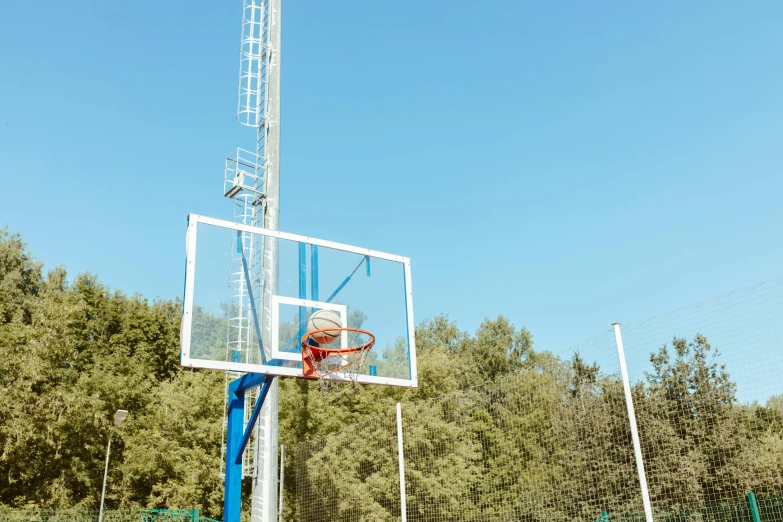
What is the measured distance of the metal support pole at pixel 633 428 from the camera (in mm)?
6059

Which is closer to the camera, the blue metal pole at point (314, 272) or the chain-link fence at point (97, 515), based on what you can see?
the blue metal pole at point (314, 272)

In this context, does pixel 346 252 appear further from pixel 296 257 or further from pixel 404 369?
pixel 404 369

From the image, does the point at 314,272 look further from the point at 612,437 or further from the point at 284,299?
the point at 612,437

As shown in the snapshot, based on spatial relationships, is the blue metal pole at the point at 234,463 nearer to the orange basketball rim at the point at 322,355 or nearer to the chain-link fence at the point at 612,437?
the orange basketball rim at the point at 322,355

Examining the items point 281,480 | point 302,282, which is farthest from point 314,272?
point 281,480

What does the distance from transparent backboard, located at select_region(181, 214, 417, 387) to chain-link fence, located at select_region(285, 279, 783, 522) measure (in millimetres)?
2069

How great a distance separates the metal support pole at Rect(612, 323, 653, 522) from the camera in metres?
6.06

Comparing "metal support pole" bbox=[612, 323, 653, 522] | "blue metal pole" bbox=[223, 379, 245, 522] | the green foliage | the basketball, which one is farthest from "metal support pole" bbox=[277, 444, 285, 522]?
"metal support pole" bbox=[612, 323, 653, 522]

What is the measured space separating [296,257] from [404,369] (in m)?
2.07

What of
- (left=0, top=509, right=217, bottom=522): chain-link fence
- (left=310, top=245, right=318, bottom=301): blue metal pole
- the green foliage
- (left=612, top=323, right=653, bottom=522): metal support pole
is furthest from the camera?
(left=0, top=509, right=217, bottom=522): chain-link fence

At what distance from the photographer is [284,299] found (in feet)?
27.8

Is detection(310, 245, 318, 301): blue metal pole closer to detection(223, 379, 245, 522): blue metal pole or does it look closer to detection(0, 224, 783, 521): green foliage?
detection(0, 224, 783, 521): green foliage

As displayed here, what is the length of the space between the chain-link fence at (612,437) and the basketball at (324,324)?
2.90m

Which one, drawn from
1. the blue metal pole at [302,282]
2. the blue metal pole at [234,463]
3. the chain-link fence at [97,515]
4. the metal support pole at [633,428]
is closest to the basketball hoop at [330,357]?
the blue metal pole at [302,282]
